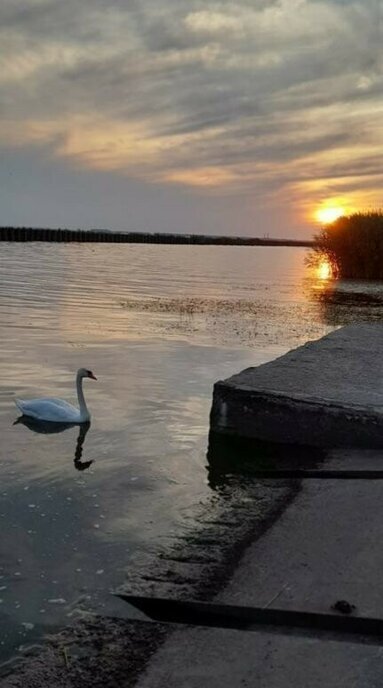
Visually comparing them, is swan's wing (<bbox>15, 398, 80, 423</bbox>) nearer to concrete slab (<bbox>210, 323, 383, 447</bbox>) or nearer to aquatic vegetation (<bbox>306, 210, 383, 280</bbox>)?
concrete slab (<bbox>210, 323, 383, 447</bbox>)

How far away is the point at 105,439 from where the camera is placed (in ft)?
28.6

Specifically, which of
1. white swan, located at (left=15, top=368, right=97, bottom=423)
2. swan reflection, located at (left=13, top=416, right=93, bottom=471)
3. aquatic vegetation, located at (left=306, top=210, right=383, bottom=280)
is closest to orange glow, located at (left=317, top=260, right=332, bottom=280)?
aquatic vegetation, located at (left=306, top=210, right=383, bottom=280)

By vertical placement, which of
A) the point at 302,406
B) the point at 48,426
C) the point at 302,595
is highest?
the point at 302,406

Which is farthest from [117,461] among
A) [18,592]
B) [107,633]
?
[107,633]

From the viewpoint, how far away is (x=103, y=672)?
3.92 m

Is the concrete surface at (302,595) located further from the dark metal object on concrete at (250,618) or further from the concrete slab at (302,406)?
the concrete slab at (302,406)

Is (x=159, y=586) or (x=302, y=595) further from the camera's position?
(x=159, y=586)

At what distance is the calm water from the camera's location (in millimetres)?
5195

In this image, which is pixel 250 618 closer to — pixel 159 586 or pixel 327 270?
pixel 159 586

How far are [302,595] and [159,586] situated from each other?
3.21 feet

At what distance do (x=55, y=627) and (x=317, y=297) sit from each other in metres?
28.6

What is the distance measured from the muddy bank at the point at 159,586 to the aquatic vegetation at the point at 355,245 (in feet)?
117

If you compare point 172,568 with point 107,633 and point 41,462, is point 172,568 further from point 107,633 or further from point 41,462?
point 41,462

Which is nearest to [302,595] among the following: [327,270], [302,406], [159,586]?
[159,586]
